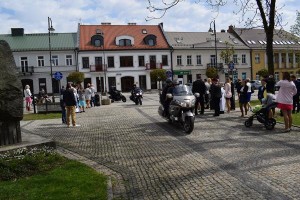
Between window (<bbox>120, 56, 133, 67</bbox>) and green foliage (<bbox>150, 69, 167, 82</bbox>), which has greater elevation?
window (<bbox>120, 56, 133, 67</bbox>)

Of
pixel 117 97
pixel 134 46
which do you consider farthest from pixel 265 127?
pixel 134 46

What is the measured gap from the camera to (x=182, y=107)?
12.7 m

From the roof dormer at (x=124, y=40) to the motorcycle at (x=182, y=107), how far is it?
46.6 m

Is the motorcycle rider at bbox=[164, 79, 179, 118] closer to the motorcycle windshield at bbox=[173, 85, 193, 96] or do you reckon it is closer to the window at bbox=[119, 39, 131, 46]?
the motorcycle windshield at bbox=[173, 85, 193, 96]

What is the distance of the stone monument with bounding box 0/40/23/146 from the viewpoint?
9.19m

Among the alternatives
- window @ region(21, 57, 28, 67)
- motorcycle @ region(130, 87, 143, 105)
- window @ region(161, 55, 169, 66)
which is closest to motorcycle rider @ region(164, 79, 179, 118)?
motorcycle @ region(130, 87, 143, 105)

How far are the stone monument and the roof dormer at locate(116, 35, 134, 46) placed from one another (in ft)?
165

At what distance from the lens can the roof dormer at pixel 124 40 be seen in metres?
59.3

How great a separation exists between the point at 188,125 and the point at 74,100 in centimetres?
Answer: 518

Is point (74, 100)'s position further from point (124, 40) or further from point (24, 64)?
point (124, 40)

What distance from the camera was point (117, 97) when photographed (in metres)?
34.0

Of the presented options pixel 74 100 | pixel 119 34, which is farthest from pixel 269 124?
pixel 119 34

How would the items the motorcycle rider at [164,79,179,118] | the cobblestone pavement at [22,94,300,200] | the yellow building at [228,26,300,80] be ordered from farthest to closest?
the yellow building at [228,26,300,80] < the motorcycle rider at [164,79,179,118] < the cobblestone pavement at [22,94,300,200]

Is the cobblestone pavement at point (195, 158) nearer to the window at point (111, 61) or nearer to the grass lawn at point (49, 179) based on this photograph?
the grass lawn at point (49, 179)
